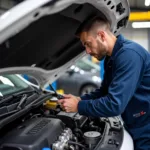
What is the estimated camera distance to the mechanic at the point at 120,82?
1726mm

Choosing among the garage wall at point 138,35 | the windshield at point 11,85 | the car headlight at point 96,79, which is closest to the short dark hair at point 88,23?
the windshield at point 11,85

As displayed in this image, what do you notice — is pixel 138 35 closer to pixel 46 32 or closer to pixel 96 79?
pixel 96 79

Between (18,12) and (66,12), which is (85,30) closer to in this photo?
(66,12)

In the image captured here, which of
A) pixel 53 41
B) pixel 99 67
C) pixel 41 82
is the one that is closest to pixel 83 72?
pixel 99 67

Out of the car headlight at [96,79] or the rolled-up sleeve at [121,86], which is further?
the car headlight at [96,79]

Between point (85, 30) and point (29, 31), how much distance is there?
0.38 metres

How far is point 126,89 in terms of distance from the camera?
172cm

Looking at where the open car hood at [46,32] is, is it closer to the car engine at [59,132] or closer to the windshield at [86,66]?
the car engine at [59,132]

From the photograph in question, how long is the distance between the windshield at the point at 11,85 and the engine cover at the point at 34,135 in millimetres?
393

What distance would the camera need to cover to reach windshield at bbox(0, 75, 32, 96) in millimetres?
2269

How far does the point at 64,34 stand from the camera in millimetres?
2123

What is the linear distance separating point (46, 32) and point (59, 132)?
0.68m

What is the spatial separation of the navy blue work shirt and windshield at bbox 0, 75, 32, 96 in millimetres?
700

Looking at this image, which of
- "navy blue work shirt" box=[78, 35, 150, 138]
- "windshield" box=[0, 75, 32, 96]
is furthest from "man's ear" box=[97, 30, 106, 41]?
"windshield" box=[0, 75, 32, 96]
